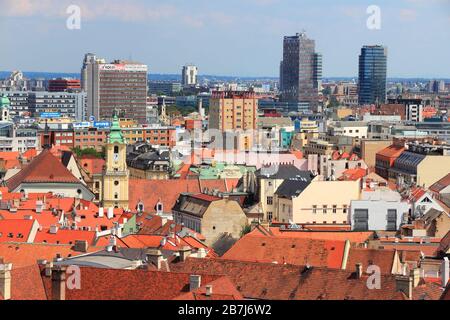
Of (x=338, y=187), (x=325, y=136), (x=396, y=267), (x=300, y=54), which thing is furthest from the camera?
(x=300, y=54)

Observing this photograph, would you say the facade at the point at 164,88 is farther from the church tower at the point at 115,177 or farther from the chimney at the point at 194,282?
the chimney at the point at 194,282

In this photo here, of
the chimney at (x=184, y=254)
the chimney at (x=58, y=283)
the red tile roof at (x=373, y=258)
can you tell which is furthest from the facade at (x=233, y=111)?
the chimney at (x=58, y=283)

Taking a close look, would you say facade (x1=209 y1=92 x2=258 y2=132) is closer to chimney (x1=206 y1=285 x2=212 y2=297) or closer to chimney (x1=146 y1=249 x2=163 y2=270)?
chimney (x1=146 y1=249 x2=163 y2=270)

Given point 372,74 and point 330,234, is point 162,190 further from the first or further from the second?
point 372,74

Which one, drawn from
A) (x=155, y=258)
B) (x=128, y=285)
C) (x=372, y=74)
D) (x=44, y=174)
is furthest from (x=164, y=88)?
(x=128, y=285)

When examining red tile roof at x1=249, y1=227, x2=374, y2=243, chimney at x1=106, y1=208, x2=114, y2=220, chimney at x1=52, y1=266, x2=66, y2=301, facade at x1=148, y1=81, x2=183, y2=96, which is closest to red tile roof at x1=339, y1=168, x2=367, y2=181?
chimney at x1=106, y1=208, x2=114, y2=220
